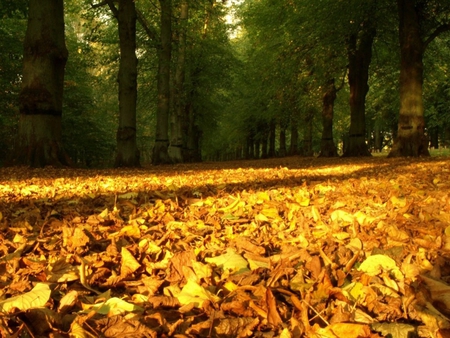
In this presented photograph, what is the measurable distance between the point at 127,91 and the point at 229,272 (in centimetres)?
1085

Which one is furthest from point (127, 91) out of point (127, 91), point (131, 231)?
point (131, 231)

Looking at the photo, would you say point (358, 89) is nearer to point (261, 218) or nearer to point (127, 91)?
point (127, 91)

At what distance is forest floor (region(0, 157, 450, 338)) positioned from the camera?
123cm

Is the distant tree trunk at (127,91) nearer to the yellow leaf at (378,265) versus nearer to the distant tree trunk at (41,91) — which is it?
the distant tree trunk at (41,91)

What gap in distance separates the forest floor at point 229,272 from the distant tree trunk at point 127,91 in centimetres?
871

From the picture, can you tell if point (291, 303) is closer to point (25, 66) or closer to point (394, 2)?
point (25, 66)

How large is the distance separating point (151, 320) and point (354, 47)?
1800 centimetres

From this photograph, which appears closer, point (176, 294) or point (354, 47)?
point (176, 294)

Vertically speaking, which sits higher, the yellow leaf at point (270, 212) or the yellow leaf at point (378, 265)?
the yellow leaf at point (270, 212)

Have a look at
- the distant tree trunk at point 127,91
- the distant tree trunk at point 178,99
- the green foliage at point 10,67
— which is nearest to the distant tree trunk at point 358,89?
the distant tree trunk at point 178,99

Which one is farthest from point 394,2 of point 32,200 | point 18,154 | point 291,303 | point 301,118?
point 291,303

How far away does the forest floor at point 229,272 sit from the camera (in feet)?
4.04

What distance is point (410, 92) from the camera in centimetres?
1283

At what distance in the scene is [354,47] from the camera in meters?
17.3
